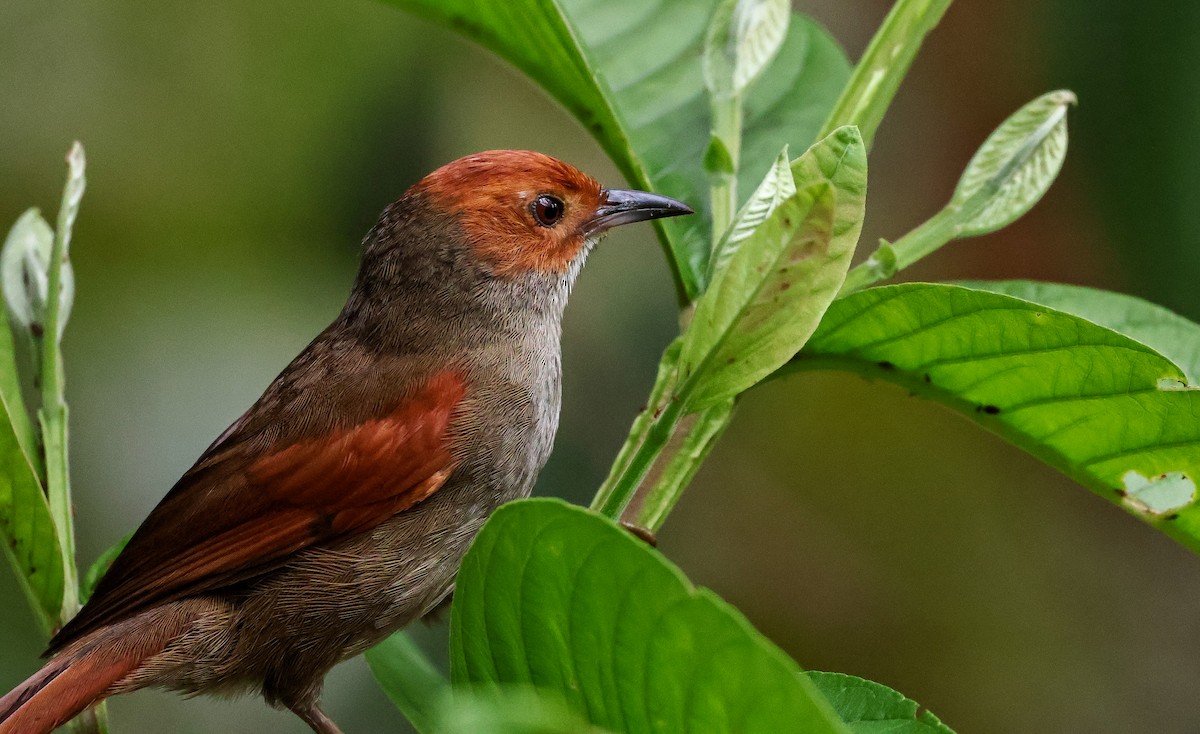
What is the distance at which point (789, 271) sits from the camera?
1.69m

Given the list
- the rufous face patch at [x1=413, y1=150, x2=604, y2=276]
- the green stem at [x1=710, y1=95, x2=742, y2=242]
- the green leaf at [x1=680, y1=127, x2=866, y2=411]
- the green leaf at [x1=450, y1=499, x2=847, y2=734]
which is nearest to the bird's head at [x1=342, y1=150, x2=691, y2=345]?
the rufous face patch at [x1=413, y1=150, x2=604, y2=276]

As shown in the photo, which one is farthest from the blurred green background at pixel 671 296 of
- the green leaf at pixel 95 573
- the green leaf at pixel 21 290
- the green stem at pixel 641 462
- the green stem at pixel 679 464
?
the green stem at pixel 641 462

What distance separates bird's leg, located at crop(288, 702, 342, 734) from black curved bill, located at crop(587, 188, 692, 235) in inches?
50.1

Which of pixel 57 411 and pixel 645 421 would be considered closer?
pixel 645 421

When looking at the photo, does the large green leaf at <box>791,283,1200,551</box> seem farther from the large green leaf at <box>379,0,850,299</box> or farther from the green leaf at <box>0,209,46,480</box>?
the green leaf at <box>0,209,46,480</box>

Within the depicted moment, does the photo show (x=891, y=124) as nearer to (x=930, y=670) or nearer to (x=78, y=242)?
(x=930, y=670)

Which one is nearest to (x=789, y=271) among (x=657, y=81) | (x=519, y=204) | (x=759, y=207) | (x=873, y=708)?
(x=759, y=207)

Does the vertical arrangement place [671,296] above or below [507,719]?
above

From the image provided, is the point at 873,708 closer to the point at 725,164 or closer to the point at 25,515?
the point at 725,164

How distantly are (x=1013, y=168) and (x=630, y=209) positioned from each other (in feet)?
3.20

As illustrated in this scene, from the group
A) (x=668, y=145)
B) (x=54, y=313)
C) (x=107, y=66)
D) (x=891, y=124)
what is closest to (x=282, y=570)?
(x=54, y=313)

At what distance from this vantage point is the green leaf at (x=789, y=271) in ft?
5.35

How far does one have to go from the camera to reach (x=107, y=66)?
477 centimetres

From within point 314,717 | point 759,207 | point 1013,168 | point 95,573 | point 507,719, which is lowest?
point 314,717
